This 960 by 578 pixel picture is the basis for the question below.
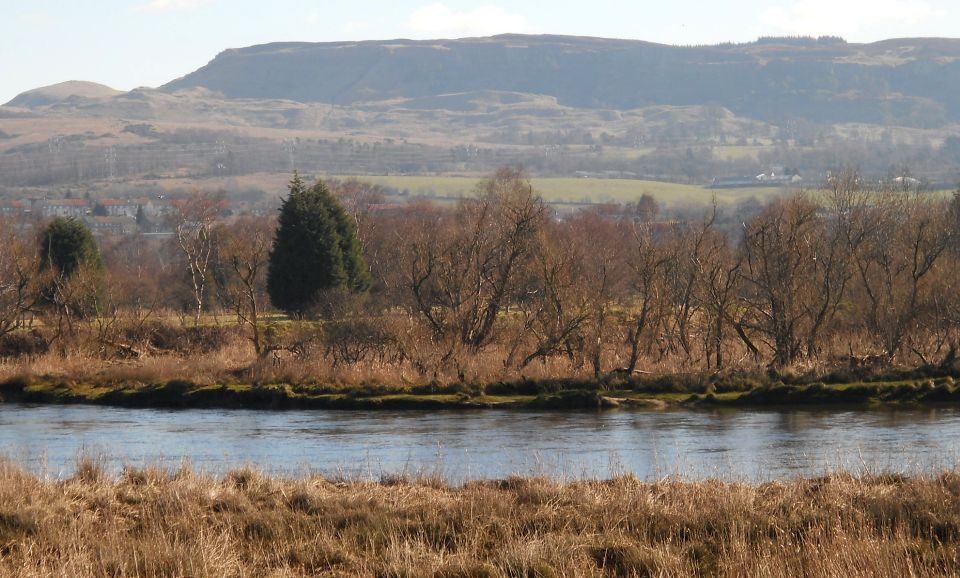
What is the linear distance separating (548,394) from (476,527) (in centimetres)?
2439

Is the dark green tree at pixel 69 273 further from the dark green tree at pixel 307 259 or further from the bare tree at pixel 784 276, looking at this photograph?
the bare tree at pixel 784 276

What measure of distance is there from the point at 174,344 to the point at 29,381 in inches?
301

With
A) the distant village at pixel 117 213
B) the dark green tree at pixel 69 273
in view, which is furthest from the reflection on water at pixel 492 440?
the distant village at pixel 117 213

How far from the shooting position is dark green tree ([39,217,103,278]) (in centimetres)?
6284

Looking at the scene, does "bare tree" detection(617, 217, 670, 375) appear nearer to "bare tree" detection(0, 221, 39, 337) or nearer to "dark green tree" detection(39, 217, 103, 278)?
"bare tree" detection(0, 221, 39, 337)

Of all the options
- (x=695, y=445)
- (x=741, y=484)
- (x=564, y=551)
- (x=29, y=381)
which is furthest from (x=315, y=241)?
(x=564, y=551)

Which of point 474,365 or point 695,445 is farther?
point 474,365

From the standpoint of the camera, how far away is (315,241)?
199ft

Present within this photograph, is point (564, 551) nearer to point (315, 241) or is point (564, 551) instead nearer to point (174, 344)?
point (174, 344)

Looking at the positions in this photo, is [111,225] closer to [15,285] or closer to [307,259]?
[307,259]

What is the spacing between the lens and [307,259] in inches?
2377

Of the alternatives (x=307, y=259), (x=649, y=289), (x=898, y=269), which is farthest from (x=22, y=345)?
(x=898, y=269)

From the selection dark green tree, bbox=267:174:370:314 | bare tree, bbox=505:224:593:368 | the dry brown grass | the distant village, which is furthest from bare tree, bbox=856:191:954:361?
the distant village

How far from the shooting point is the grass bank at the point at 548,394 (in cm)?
4091
